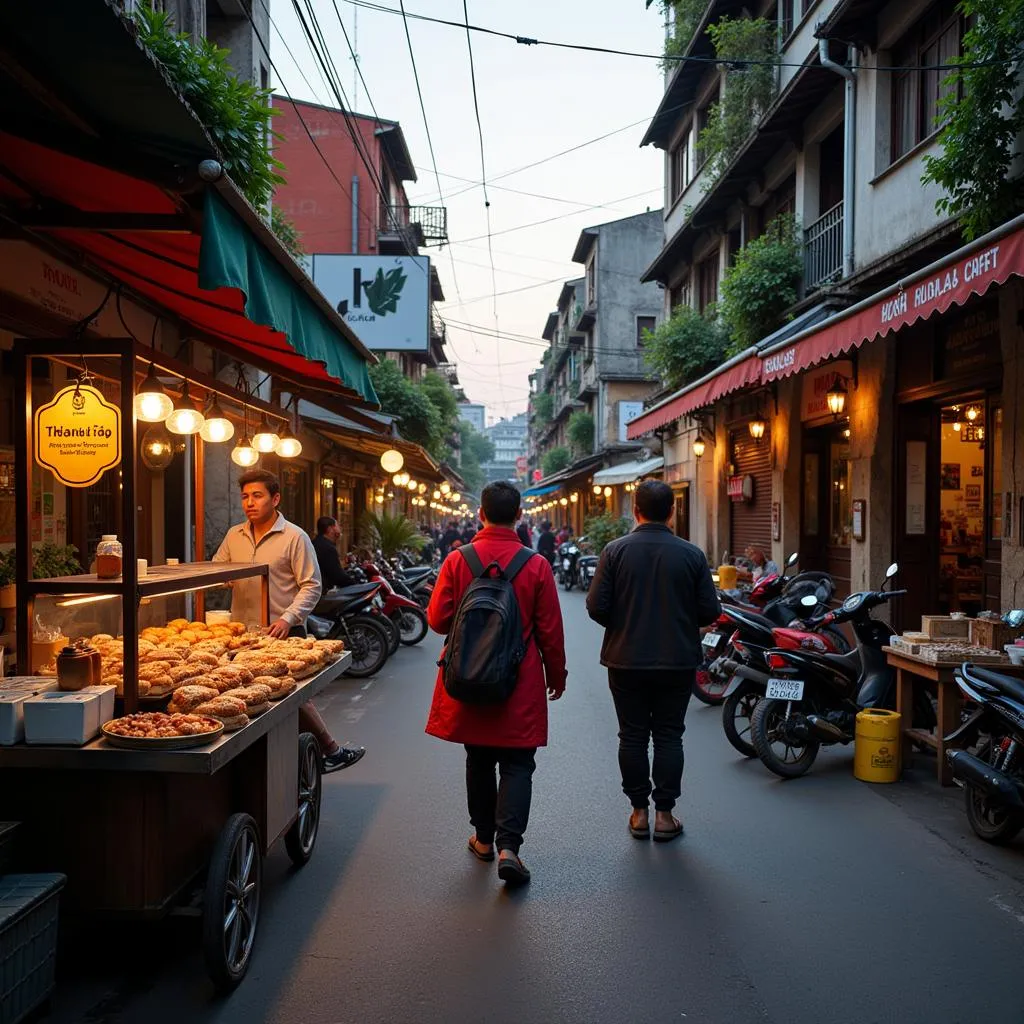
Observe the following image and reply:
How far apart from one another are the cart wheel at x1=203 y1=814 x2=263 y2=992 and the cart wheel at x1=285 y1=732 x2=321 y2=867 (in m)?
0.75

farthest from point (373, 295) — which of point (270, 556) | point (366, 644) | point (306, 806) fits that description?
point (306, 806)

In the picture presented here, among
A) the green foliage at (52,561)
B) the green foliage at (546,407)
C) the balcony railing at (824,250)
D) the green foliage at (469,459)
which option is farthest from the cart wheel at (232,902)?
the green foliage at (469,459)

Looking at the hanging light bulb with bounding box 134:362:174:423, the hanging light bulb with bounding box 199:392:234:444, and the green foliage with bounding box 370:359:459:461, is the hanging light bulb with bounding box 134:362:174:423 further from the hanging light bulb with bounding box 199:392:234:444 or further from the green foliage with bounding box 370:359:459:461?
the green foliage with bounding box 370:359:459:461

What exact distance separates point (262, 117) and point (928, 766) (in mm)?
6708

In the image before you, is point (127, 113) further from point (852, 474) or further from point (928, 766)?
point (852, 474)

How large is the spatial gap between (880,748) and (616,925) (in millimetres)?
3171

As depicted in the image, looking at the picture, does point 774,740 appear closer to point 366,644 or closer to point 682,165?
point 366,644

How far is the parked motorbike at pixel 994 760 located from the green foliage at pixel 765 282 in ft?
32.9

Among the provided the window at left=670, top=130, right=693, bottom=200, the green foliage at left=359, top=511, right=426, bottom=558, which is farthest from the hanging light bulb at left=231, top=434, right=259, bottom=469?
the window at left=670, top=130, right=693, bottom=200

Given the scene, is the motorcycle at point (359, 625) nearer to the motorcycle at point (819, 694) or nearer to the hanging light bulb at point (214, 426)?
the hanging light bulb at point (214, 426)

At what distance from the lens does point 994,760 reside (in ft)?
17.5

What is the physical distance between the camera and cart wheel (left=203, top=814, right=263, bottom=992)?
345 centimetres

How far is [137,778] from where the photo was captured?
11.6 feet

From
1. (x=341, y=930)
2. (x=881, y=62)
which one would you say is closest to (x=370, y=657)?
(x=341, y=930)
